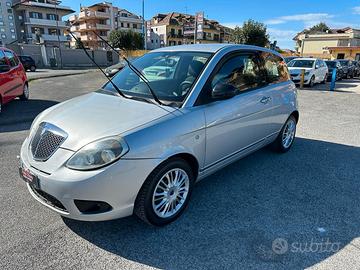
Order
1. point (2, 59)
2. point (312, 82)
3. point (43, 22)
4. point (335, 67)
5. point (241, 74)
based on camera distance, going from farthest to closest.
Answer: point (43, 22) → point (335, 67) → point (312, 82) → point (2, 59) → point (241, 74)

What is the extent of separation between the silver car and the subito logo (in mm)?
982

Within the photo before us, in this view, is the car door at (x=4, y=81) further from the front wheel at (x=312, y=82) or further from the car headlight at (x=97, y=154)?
the front wheel at (x=312, y=82)

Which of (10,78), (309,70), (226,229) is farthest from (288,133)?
(309,70)

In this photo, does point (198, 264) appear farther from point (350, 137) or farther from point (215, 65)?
point (350, 137)

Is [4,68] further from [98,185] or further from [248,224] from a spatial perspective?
[248,224]

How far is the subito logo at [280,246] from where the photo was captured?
102 inches

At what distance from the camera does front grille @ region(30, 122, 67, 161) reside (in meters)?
2.57

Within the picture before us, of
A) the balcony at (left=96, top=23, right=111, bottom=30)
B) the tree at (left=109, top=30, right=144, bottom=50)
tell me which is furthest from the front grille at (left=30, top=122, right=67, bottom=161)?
the balcony at (left=96, top=23, right=111, bottom=30)

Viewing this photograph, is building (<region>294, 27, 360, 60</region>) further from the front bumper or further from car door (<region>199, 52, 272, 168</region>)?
the front bumper

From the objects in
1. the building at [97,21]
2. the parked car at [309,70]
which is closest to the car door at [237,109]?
the parked car at [309,70]

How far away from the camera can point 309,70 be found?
15.5m

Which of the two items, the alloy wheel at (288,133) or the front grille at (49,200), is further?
the alloy wheel at (288,133)

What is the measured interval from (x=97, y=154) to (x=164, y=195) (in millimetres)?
840

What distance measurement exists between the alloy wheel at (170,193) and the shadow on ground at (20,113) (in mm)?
5020
